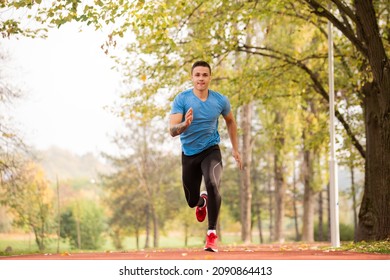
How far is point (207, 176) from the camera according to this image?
27.4 ft

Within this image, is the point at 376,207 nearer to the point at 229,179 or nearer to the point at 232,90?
the point at 232,90

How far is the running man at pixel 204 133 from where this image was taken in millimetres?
8289

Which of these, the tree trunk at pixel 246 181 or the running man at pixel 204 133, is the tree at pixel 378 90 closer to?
the running man at pixel 204 133

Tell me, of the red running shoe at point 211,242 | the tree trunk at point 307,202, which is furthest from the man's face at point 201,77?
the tree trunk at point 307,202

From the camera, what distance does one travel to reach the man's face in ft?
26.9

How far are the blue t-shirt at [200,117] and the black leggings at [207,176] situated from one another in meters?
0.10

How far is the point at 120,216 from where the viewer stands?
50.0 meters

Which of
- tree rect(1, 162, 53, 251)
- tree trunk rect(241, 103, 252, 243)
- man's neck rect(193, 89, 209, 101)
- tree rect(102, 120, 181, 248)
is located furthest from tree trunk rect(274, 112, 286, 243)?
man's neck rect(193, 89, 209, 101)

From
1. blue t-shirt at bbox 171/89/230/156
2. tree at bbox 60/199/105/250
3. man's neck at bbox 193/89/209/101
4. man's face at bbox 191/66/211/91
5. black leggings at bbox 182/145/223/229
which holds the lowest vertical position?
tree at bbox 60/199/105/250

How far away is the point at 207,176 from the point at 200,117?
72cm

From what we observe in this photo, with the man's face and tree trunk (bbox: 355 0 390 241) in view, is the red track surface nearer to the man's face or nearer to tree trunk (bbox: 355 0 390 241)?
the man's face

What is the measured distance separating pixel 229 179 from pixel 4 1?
41.1 m

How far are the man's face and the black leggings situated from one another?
824 millimetres

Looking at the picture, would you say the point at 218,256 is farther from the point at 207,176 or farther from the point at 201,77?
the point at 201,77
